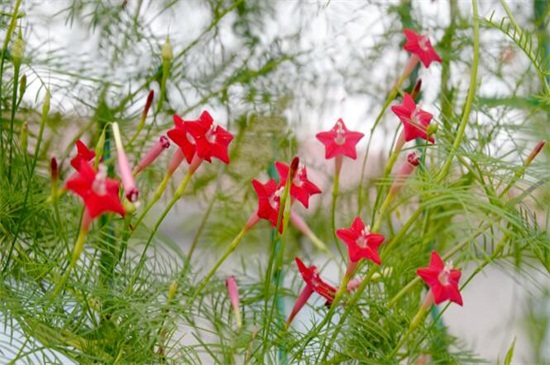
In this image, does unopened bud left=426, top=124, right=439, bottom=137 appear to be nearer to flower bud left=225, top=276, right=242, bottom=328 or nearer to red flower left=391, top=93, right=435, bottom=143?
red flower left=391, top=93, right=435, bottom=143

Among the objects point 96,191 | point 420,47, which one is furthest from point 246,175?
point 96,191

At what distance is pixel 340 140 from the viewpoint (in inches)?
32.0

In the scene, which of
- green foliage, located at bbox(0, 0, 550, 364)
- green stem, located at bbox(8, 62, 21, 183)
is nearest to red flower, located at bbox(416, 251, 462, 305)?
green foliage, located at bbox(0, 0, 550, 364)

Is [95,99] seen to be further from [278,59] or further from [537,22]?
[537,22]

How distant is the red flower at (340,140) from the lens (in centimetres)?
81

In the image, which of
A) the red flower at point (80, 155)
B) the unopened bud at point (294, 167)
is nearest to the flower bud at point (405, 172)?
the unopened bud at point (294, 167)

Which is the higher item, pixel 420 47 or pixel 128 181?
pixel 420 47

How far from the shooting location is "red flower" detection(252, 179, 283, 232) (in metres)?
0.74

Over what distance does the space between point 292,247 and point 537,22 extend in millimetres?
399

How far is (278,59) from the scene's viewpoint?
3.99 feet

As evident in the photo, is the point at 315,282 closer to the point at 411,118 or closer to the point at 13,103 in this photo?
the point at 411,118

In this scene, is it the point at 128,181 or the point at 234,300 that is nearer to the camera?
the point at 128,181

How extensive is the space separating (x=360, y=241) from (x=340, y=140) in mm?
107

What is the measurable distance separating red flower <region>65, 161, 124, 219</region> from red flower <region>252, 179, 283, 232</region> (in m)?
0.16
